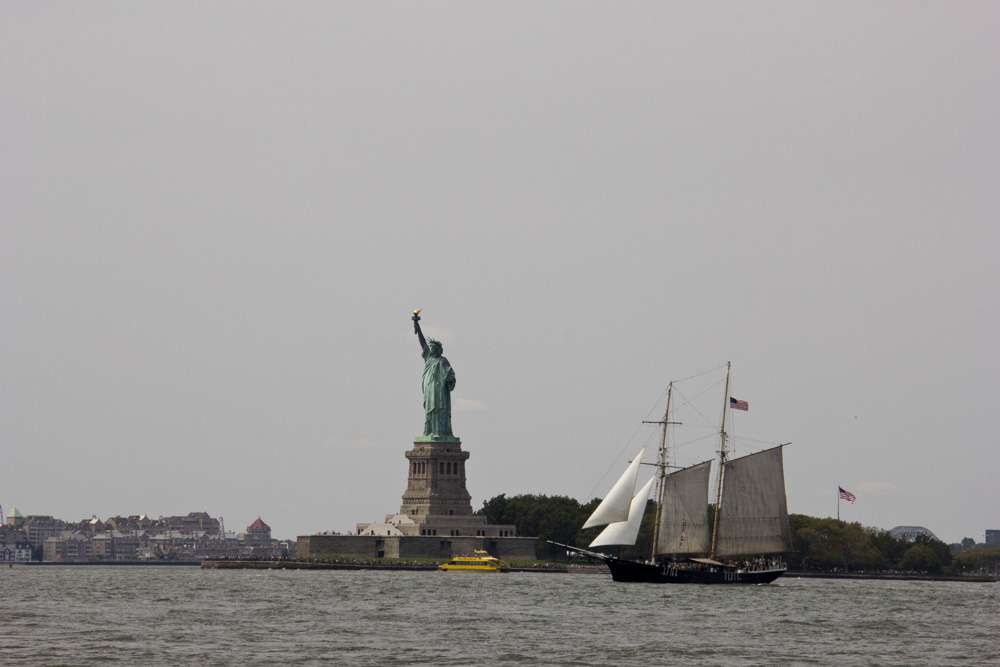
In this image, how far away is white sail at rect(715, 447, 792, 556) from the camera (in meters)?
122

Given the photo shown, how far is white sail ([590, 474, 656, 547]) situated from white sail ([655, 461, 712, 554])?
2.16 m

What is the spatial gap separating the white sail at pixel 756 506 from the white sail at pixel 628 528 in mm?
6486

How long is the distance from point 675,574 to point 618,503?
702cm

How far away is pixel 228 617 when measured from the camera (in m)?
79.6

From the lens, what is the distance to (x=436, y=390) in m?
190

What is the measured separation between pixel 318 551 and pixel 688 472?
74.0 m

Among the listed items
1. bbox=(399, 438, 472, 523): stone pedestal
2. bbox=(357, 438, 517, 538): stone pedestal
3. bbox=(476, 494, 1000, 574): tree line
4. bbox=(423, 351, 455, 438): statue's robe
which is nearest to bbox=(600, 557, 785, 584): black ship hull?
bbox=(476, 494, 1000, 574): tree line

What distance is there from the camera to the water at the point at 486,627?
61.3m

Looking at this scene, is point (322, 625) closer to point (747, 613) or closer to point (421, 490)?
point (747, 613)

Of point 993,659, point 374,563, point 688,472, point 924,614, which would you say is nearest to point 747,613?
point 924,614

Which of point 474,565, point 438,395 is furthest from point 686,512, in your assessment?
point 438,395

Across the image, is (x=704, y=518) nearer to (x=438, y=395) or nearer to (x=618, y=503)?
(x=618, y=503)

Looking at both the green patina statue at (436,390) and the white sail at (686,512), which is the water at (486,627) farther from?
the green patina statue at (436,390)

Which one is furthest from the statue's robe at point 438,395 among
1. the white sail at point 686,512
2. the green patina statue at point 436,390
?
the white sail at point 686,512
